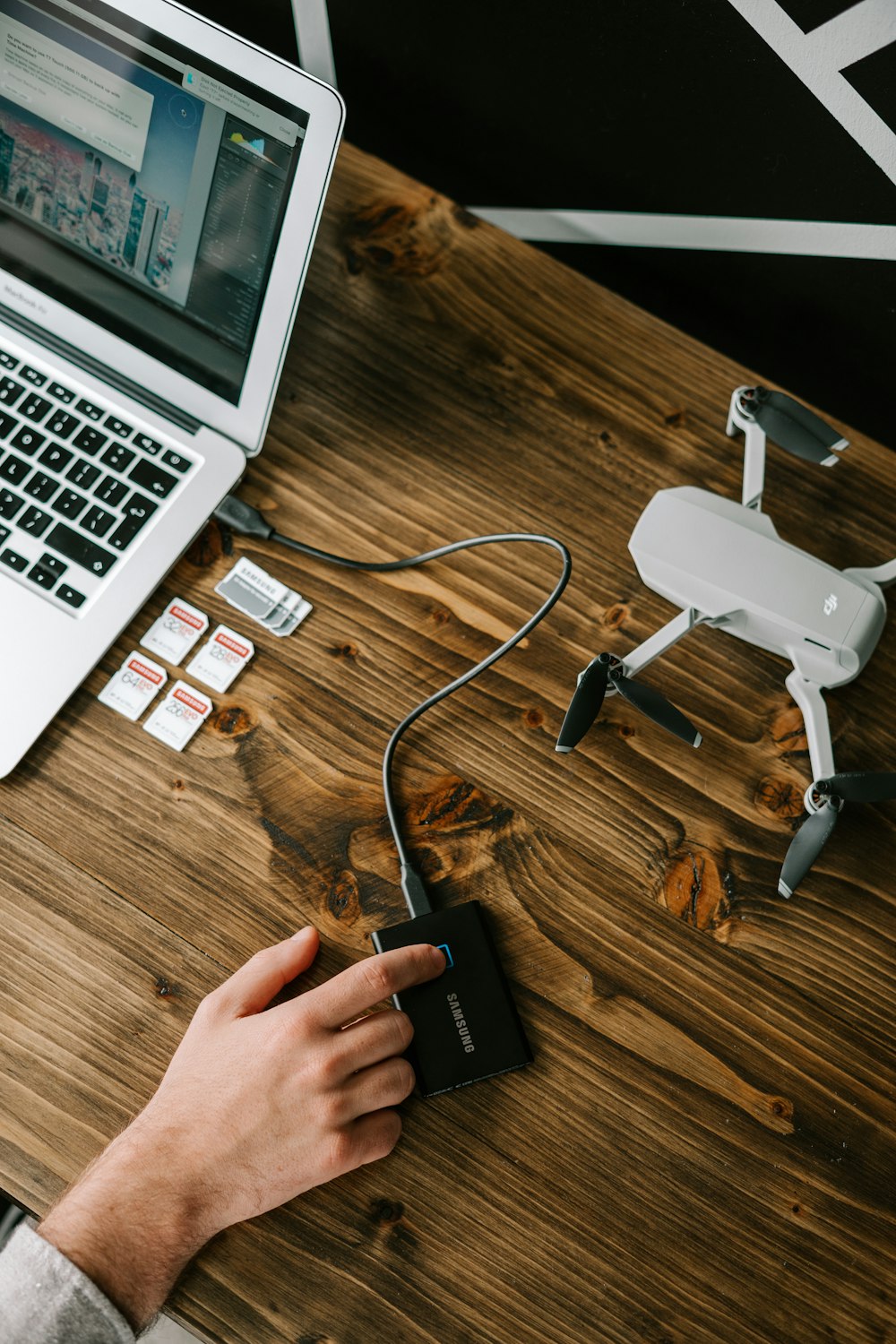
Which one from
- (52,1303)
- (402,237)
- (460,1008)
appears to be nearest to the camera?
(52,1303)

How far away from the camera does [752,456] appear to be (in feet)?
2.70

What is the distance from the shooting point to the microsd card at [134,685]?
2.52 ft

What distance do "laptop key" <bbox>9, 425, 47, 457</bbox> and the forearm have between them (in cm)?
54

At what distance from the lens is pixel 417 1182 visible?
69cm

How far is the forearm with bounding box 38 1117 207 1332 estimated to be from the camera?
2.04ft

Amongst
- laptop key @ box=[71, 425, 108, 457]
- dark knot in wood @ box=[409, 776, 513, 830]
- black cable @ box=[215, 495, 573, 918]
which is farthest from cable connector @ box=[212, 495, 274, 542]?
dark knot in wood @ box=[409, 776, 513, 830]

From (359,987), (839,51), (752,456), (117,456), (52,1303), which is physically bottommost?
(52,1303)

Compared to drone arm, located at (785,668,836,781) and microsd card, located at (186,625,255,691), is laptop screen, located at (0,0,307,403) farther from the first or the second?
drone arm, located at (785,668,836,781)

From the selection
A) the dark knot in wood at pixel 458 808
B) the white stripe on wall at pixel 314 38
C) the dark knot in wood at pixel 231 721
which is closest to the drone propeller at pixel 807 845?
the dark knot in wood at pixel 458 808

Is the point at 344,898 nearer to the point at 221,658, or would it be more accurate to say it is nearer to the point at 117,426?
the point at 221,658

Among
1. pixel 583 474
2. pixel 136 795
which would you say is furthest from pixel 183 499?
pixel 583 474

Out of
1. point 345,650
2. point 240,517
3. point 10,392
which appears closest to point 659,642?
point 345,650

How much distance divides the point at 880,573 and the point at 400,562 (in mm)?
412

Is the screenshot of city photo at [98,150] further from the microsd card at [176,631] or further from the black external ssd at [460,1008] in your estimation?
the black external ssd at [460,1008]
